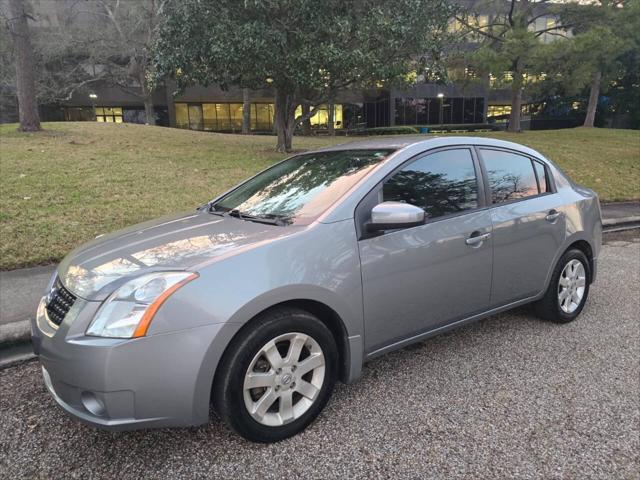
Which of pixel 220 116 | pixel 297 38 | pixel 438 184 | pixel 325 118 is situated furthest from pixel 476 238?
pixel 220 116

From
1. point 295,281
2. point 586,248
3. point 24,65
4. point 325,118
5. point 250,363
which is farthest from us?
point 325,118

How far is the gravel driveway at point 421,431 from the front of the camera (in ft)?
7.91

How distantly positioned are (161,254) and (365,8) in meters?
10.3

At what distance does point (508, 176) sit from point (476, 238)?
79 centimetres

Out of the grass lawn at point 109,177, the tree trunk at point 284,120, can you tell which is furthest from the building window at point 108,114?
the tree trunk at point 284,120

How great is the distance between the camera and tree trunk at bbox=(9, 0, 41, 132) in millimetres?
13336

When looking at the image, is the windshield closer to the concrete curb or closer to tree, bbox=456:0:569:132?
the concrete curb

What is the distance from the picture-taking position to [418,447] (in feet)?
8.40

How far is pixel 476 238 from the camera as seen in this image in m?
3.35

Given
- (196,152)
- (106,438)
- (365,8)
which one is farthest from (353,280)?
(196,152)

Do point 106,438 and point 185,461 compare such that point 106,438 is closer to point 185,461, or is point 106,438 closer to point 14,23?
point 185,461

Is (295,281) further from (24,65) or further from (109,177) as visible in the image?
(24,65)

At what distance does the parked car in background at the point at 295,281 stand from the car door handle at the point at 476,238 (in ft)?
0.03

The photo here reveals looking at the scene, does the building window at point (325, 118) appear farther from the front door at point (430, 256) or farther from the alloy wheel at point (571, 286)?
the front door at point (430, 256)
